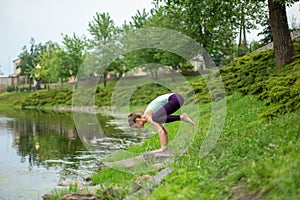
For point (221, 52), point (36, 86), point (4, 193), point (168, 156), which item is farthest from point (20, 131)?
point (36, 86)

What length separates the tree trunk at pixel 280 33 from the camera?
13.2m

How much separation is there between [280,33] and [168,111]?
705 centimetres

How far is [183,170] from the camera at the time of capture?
614cm

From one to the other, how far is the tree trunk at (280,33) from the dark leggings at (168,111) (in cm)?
659

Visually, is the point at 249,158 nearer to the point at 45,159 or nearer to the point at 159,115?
the point at 159,115

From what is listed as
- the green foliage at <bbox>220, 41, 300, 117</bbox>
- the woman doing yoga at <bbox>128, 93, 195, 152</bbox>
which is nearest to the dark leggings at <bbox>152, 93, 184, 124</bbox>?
the woman doing yoga at <bbox>128, 93, 195, 152</bbox>

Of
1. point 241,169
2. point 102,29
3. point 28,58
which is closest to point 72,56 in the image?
point 102,29

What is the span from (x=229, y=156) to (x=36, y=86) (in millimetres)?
64536

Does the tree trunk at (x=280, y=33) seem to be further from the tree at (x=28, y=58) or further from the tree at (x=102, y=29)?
the tree at (x=28, y=58)

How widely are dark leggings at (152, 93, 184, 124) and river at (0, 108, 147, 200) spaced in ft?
7.89

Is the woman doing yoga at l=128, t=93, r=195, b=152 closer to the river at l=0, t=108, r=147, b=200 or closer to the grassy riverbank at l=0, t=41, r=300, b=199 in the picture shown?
the grassy riverbank at l=0, t=41, r=300, b=199

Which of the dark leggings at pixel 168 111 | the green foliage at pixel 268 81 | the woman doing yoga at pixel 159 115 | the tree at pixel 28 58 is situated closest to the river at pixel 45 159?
the woman doing yoga at pixel 159 115

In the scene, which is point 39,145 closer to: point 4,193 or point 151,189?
point 4,193

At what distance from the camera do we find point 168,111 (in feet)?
27.1
